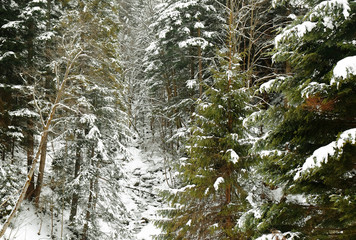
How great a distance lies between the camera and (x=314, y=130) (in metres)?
3.78

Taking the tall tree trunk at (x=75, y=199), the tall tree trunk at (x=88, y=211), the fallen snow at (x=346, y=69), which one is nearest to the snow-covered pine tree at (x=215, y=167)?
the fallen snow at (x=346, y=69)

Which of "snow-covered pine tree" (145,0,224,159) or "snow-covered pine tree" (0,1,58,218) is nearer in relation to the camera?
"snow-covered pine tree" (0,1,58,218)

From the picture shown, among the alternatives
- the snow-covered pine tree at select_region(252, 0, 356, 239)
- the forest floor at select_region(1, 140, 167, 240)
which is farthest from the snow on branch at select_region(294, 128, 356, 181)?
the forest floor at select_region(1, 140, 167, 240)

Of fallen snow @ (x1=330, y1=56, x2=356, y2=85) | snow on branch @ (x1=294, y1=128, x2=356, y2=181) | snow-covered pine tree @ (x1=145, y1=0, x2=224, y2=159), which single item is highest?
snow-covered pine tree @ (x1=145, y1=0, x2=224, y2=159)

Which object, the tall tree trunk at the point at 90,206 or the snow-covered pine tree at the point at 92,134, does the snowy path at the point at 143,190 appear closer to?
the snow-covered pine tree at the point at 92,134

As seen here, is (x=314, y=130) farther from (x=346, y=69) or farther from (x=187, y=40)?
(x=187, y=40)

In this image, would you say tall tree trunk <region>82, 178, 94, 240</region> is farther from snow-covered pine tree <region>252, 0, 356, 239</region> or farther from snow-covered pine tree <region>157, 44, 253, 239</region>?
snow-covered pine tree <region>252, 0, 356, 239</region>

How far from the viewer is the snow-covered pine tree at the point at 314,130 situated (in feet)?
10.3

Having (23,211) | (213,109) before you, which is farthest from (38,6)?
(213,109)

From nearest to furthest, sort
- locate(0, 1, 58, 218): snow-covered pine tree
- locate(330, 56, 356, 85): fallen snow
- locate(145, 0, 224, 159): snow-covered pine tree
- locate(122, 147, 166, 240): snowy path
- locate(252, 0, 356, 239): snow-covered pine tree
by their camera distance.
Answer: locate(330, 56, 356, 85): fallen snow → locate(252, 0, 356, 239): snow-covered pine tree → locate(0, 1, 58, 218): snow-covered pine tree → locate(145, 0, 224, 159): snow-covered pine tree → locate(122, 147, 166, 240): snowy path

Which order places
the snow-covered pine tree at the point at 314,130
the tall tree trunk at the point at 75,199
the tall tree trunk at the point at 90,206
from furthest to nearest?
the tall tree trunk at the point at 75,199, the tall tree trunk at the point at 90,206, the snow-covered pine tree at the point at 314,130

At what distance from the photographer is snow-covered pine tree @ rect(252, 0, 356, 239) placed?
3129 millimetres

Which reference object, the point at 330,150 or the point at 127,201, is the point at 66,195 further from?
the point at 330,150

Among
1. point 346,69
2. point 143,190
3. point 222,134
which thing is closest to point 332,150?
point 346,69
